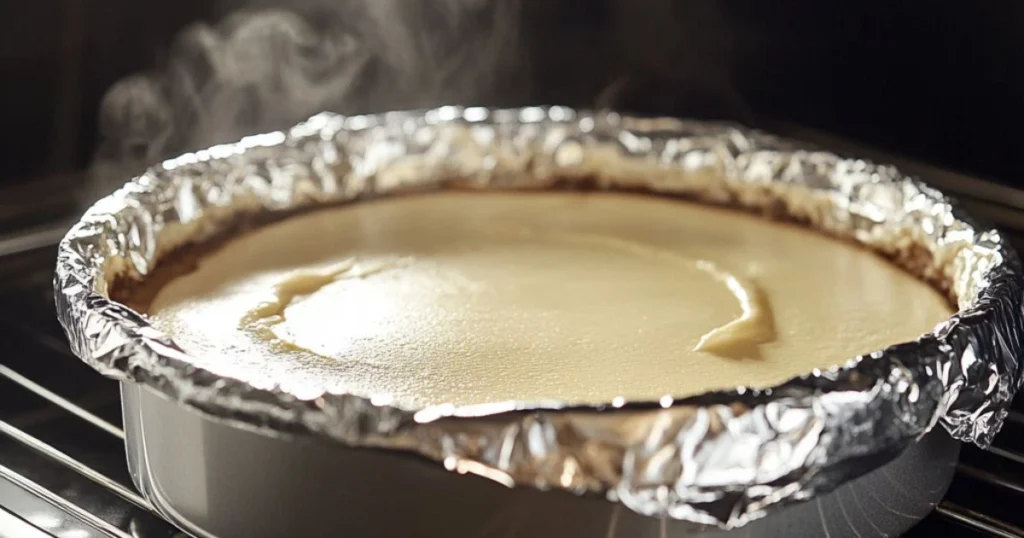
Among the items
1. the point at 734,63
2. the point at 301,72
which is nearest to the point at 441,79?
the point at 301,72

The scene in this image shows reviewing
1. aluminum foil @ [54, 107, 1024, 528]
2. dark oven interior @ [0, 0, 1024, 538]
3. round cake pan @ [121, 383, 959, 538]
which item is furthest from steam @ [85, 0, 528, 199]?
round cake pan @ [121, 383, 959, 538]

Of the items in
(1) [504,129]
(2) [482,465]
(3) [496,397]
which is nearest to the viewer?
(2) [482,465]

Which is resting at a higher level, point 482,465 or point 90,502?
point 482,465

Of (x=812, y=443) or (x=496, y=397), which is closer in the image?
(x=812, y=443)

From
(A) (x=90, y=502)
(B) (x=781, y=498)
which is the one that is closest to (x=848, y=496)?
(B) (x=781, y=498)

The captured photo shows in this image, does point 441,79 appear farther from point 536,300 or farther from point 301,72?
point 536,300

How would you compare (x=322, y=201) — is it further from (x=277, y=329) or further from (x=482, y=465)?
(x=482, y=465)

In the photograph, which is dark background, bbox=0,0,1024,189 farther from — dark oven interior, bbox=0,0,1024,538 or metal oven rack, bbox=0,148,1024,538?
metal oven rack, bbox=0,148,1024,538
